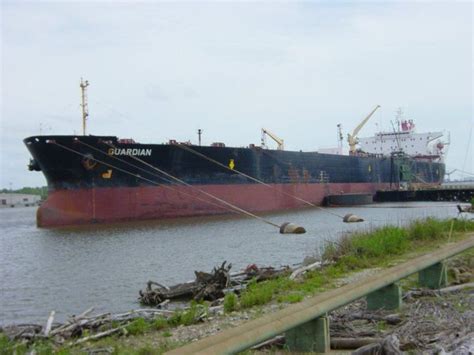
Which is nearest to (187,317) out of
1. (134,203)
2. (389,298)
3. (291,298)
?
(291,298)

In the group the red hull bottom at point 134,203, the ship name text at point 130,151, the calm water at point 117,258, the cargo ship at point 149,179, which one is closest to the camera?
the calm water at point 117,258

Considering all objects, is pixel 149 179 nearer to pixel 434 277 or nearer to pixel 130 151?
pixel 130 151

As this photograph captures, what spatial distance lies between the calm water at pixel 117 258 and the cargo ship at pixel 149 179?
5.49 feet

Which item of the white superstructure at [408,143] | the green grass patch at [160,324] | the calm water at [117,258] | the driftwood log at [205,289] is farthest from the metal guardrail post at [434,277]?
the white superstructure at [408,143]

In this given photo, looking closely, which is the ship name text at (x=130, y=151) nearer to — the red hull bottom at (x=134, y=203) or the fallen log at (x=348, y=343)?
the red hull bottom at (x=134, y=203)

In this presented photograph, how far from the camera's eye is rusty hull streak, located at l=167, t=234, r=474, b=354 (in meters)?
2.45

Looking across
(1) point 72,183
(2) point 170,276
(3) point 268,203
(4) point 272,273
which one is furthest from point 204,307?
(3) point 268,203

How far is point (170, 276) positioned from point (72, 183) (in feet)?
51.3

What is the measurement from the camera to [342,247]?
31.4 feet

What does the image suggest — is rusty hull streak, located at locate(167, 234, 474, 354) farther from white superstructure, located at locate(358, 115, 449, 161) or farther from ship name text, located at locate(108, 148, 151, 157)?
white superstructure, located at locate(358, 115, 449, 161)

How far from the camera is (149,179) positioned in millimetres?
27578

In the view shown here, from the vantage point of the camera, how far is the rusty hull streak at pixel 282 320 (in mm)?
2455

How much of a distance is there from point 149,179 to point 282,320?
82.4 ft

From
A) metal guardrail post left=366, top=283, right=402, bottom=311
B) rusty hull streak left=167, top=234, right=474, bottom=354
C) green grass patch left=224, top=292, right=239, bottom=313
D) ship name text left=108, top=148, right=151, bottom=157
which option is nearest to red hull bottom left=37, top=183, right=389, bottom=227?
ship name text left=108, top=148, right=151, bottom=157
